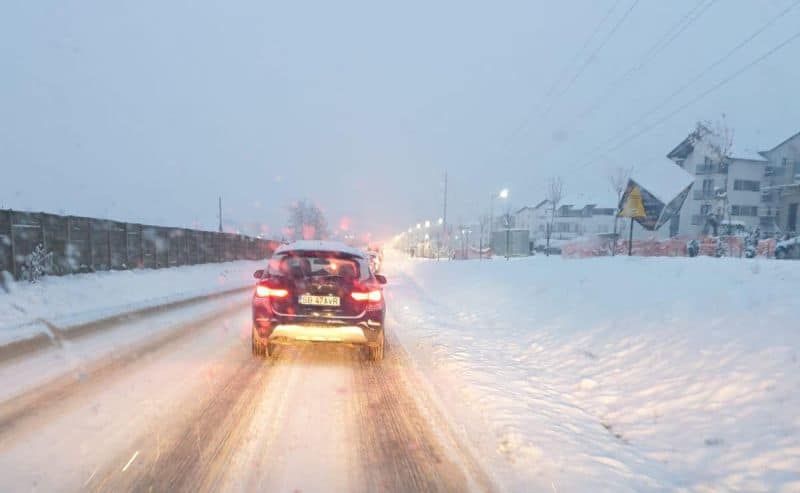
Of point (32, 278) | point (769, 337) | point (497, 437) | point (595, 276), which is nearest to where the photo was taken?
point (497, 437)

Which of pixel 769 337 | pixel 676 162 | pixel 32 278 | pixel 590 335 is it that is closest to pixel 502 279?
pixel 590 335

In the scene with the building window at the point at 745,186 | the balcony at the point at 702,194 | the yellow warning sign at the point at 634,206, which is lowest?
the yellow warning sign at the point at 634,206

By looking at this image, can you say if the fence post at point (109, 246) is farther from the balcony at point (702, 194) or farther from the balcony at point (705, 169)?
the balcony at point (705, 169)

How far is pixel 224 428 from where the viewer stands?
3527 mm

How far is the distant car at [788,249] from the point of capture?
15620mm

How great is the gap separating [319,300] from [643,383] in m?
4.12

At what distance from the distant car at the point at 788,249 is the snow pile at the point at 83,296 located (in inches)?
898

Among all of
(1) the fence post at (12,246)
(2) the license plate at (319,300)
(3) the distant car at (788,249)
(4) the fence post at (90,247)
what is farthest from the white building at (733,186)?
(1) the fence post at (12,246)

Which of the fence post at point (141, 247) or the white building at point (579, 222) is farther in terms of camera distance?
the white building at point (579, 222)

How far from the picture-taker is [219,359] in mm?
5711

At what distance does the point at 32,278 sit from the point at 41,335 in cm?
598

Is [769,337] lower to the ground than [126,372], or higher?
higher

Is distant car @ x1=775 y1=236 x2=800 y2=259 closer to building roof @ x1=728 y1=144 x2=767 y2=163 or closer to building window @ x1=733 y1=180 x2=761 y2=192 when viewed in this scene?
building roof @ x1=728 y1=144 x2=767 y2=163

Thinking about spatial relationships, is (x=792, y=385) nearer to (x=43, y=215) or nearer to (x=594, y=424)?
(x=594, y=424)
